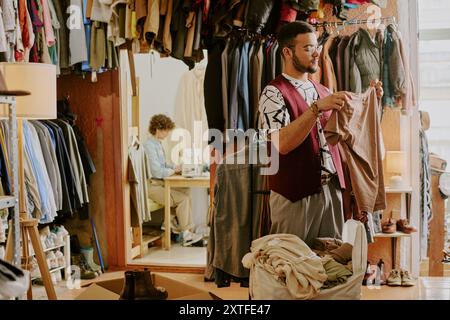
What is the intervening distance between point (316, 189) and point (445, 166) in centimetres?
188

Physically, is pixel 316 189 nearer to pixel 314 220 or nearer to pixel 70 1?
pixel 314 220

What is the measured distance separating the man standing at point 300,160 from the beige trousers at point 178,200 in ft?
9.59

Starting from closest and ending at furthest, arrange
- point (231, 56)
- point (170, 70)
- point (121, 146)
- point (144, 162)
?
point (231, 56) < point (121, 146) < point (144, 162) < point (170, 70)

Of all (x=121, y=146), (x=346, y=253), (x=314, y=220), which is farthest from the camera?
(x=121, y=146)

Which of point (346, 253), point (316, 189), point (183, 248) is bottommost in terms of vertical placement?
point (183, 248)

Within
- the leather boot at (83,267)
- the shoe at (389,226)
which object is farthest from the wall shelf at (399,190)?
the leather boot at (83,267)

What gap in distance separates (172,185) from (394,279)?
2.03 m

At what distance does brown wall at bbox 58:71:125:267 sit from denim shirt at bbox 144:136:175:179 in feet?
1.85

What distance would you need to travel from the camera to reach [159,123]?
5379 millimetres

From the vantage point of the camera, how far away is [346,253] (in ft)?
6.95

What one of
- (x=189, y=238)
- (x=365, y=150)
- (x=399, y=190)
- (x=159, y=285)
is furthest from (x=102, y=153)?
(x=159, y=285)

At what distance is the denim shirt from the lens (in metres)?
5.20

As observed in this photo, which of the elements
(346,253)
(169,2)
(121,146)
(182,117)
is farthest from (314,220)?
(182,117)

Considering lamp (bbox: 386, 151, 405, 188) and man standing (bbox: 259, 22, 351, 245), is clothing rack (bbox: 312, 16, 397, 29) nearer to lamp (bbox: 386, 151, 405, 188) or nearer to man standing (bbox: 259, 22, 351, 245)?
lamp (bbox: 386, 151, 405, 188)
